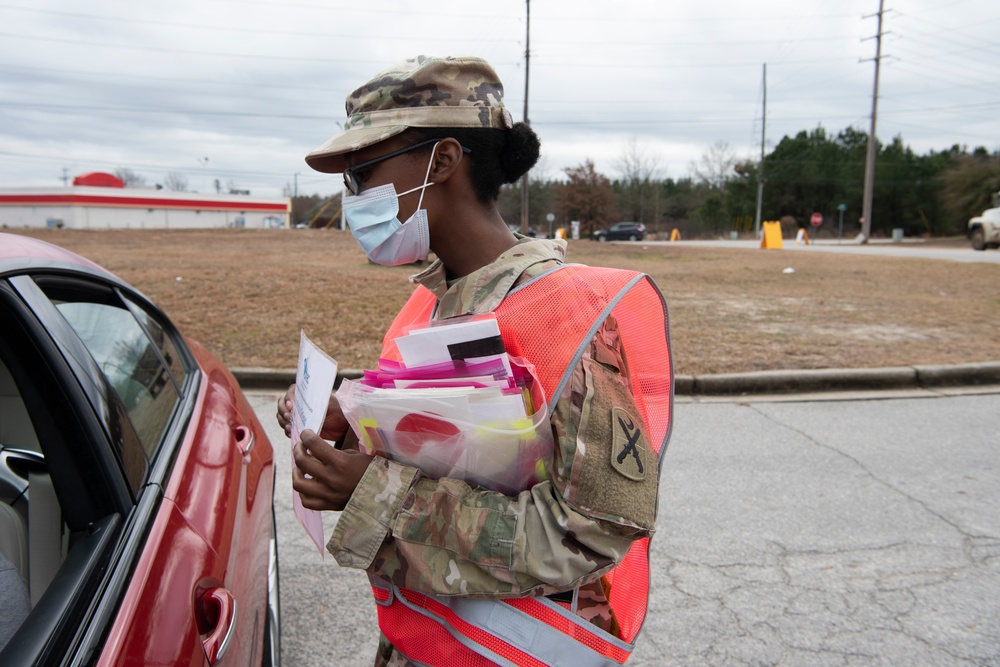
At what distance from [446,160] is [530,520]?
0.71 meters

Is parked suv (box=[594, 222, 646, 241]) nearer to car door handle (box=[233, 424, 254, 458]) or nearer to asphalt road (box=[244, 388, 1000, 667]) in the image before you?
asphalt road (box=[244, 388, 1000, 667])

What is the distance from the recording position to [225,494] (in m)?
2.00

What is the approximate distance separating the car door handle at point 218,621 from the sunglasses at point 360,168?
93 cm

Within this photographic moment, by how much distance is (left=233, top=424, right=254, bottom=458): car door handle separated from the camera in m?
2.39

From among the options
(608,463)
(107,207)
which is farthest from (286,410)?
(107,207)

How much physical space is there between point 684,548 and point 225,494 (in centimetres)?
231

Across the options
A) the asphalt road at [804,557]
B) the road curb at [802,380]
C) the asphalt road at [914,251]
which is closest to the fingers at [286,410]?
the asphalt road at [804,557]

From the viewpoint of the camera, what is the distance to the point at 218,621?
1520mm

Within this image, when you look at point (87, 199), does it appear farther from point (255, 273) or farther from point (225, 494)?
point (225, 494)

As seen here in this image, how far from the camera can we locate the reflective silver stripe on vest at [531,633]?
3.93 ft

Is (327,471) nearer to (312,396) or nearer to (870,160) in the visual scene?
(312,396)

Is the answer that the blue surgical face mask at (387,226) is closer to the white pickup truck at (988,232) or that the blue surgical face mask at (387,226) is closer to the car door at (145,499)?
the car door at (145,499)

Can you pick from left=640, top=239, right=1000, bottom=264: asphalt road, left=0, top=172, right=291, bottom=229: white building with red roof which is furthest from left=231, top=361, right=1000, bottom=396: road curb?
left=0, top=172, right=291, bottom=229: white building with red roof

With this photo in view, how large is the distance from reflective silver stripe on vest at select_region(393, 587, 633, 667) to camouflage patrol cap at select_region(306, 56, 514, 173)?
2.85ft
